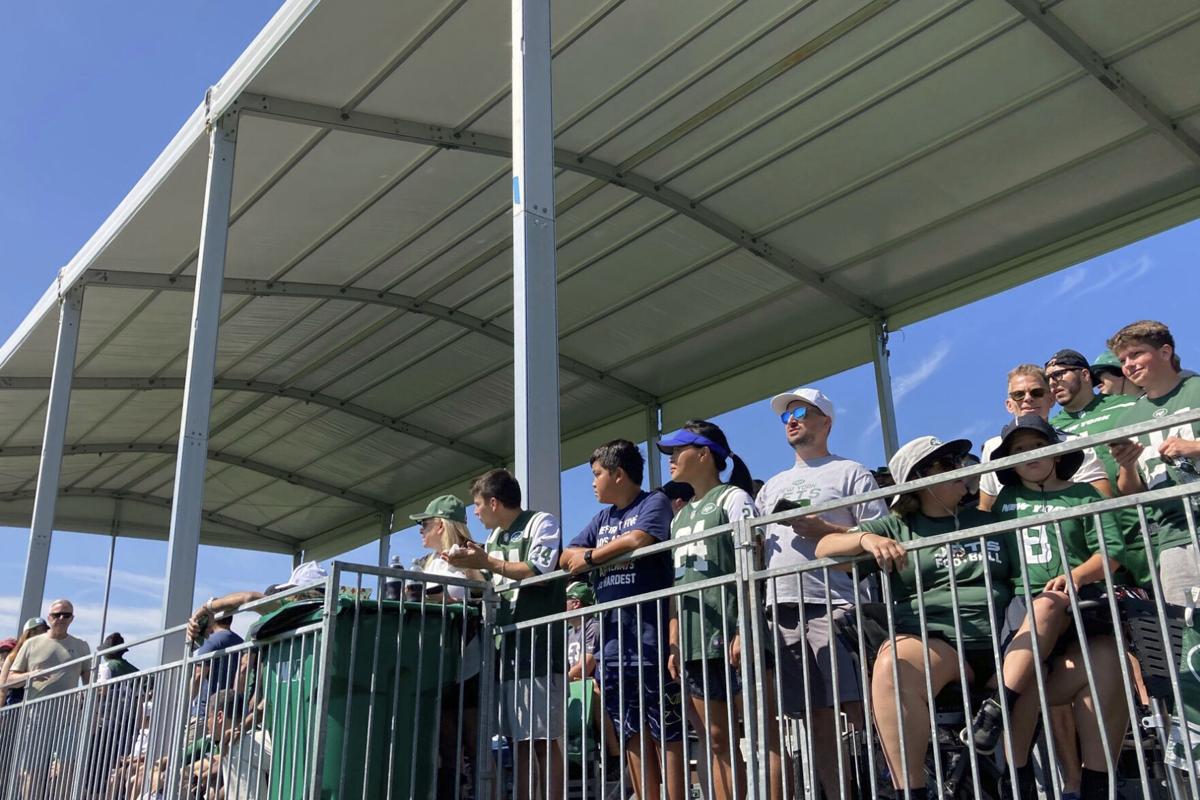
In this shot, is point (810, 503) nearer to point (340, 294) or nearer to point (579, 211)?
point (579, 211)

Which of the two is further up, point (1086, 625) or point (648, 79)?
point (648, 79)

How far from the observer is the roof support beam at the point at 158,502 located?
19219 mm

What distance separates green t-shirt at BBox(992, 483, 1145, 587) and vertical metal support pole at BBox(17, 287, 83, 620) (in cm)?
1094

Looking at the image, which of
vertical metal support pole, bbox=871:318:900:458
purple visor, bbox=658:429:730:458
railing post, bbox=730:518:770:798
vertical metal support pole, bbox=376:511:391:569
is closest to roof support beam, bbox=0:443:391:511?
vertical metal support pole, bbox=376:511:391:569

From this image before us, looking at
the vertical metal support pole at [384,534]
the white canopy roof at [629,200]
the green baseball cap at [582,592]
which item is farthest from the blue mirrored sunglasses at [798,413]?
the vertical metal support pole at [384,534]

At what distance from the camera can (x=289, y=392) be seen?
1650 centimetres

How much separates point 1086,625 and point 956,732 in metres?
0.63

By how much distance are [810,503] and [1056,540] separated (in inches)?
36.2

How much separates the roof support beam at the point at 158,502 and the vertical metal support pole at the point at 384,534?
2.61 metres

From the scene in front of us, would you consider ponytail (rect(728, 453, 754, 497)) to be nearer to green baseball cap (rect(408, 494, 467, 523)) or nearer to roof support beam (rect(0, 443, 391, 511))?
green baseball cap (rect(408, 494, 467, 523))

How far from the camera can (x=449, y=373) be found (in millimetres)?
15961

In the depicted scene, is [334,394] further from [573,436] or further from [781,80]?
[781,80]

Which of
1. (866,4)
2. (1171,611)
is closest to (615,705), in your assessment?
(1171,611)

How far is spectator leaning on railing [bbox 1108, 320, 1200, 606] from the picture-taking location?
11.0ft
